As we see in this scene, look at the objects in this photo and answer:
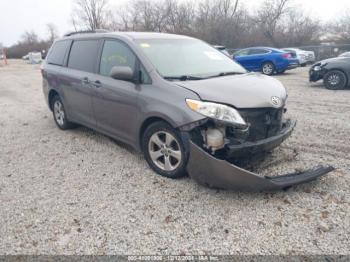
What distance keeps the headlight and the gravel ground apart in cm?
82

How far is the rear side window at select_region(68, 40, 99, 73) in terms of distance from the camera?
15.0ft

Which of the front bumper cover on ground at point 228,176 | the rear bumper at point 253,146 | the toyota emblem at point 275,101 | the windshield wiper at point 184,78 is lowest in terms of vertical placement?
the front bumper cover on ground at point 228,176

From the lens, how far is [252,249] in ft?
8.00

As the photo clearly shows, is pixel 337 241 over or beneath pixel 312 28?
beneath

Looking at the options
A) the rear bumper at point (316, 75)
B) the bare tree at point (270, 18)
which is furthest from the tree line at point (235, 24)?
the rear bumper at point (316, 75)

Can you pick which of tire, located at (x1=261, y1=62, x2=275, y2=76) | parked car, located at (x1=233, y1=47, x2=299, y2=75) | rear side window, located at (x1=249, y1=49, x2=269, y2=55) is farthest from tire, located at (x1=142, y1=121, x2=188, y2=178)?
rear side window, located at (x1=249, y1=49, x2=269, y2=55)

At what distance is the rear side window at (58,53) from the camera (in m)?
5.40

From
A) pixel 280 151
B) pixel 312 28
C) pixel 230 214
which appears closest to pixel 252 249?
pixel 230 214

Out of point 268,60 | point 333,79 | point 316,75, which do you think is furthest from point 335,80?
point 268,60

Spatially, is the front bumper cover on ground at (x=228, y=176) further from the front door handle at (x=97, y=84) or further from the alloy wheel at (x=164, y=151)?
the front door handle at (x=97, y=84)

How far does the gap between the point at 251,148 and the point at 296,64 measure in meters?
13.7

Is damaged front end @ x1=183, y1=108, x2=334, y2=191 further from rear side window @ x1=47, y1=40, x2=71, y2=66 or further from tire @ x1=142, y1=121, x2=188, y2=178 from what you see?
rear side window @ x1=47, y1=40, x2=71, y2=66

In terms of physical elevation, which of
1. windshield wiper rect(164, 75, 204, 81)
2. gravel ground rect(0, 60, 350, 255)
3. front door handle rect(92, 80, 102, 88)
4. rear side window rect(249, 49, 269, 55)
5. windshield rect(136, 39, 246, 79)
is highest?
rear side window rect(249, 49, 269, 55)

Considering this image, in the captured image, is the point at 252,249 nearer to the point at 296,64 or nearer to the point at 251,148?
the point at 251,148
